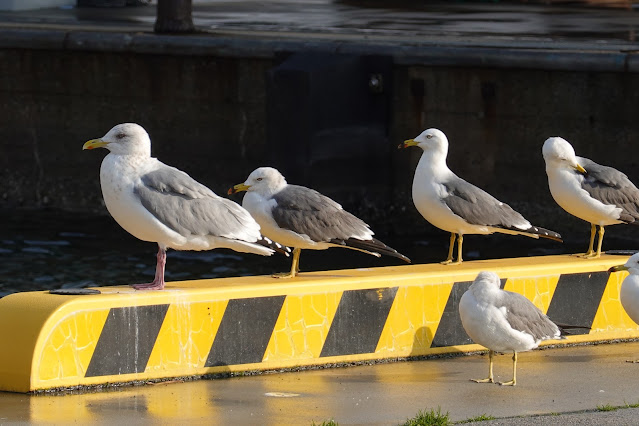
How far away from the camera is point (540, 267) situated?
866cm

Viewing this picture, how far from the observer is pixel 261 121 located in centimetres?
1723

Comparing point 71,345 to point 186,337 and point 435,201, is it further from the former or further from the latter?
point 435,201

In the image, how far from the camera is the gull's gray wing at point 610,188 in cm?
927

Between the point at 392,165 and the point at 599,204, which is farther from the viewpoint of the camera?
the point at 392,165

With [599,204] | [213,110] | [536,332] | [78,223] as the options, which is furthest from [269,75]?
[536,332]

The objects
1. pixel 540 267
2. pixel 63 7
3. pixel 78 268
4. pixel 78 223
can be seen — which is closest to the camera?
pixel 540 267

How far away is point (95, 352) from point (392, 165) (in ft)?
32.1

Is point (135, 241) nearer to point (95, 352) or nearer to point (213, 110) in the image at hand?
point (213, 110)

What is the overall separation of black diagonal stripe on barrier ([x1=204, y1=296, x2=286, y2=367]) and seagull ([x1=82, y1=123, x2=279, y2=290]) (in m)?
0.34

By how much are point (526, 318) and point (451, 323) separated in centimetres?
83

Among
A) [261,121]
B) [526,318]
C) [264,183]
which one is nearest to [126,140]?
[264,183]

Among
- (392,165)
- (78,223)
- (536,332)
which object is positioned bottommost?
(78,223)

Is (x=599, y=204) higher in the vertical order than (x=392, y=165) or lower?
higher

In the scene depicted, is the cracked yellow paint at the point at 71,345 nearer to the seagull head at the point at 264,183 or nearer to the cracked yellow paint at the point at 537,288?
the seagull head at the point at 264,183
